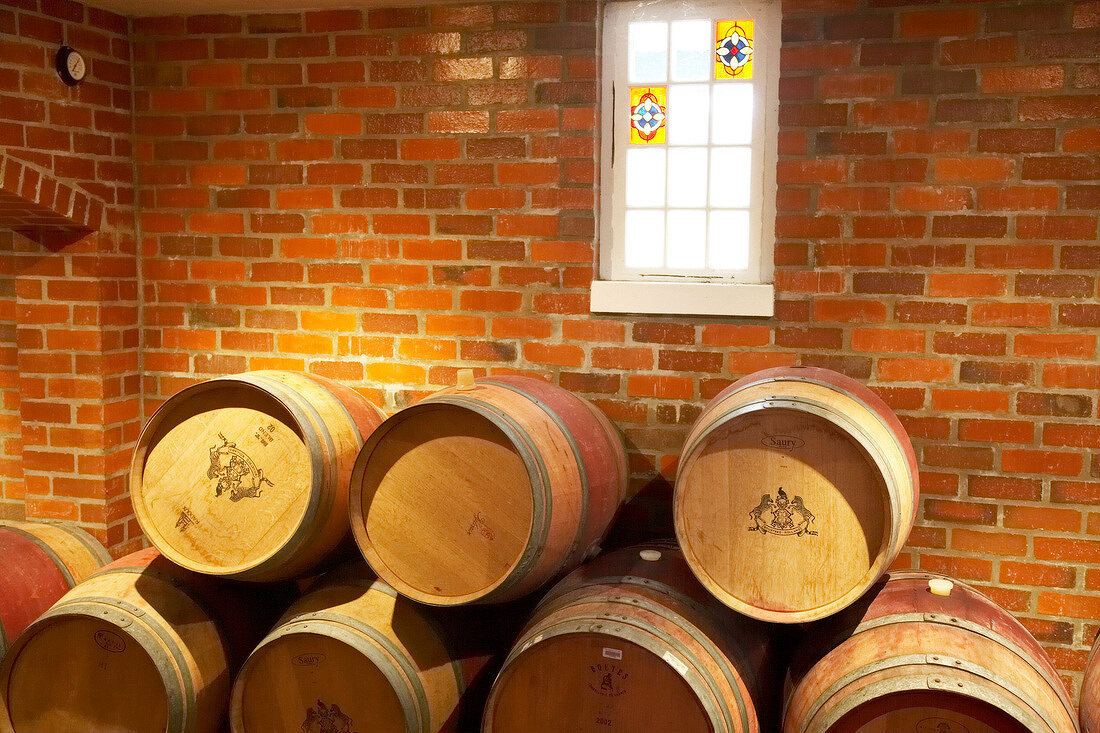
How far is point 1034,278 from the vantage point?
2.87 m

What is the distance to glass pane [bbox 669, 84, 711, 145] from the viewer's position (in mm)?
3199

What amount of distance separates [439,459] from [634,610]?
67 centimetres

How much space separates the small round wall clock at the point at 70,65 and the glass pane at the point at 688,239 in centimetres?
228

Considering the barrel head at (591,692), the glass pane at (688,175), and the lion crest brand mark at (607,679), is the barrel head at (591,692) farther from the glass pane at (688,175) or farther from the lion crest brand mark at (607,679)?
the glass pane at (688,175)

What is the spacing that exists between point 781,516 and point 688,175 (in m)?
1.45

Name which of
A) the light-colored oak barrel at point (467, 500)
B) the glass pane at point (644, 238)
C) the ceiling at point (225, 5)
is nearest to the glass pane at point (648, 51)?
the glass pane at point (644, 238)

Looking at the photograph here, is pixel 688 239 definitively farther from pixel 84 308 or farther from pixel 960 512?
pixel 84 308

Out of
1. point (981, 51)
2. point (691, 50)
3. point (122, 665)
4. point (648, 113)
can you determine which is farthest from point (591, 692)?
point (981, 51)

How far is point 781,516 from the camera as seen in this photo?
2.28m

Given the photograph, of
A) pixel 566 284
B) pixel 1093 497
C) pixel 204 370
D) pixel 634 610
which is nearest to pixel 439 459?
pixel 634 610

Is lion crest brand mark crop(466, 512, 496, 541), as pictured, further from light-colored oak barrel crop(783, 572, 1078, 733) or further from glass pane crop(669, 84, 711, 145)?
glass pane crop(669, 84, 711, 145)

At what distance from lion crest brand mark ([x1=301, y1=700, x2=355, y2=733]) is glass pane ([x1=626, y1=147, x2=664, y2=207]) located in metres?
1.97

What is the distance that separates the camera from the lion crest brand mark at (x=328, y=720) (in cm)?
251

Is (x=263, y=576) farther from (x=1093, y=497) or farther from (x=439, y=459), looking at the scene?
(x=1093, y=497)
